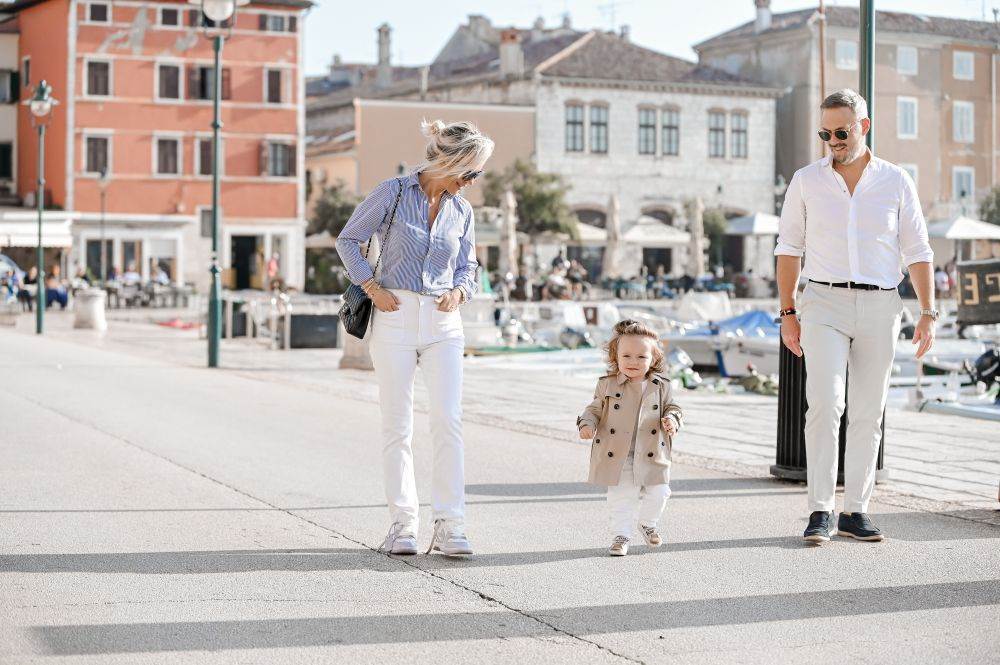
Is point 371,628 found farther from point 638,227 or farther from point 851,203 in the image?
point 638,227

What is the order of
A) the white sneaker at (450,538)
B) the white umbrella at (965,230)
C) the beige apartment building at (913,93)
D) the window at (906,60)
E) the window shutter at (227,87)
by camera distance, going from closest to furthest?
1. the white sneaker at (450,538)
2. the white umbrella at (965,230)
3. the window shutter at (227,87)
4. the beige apartment building at (913,93)
5. the window at (906,60)

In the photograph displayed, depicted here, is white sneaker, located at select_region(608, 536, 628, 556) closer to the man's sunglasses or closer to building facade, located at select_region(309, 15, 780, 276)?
the man's sunglasses

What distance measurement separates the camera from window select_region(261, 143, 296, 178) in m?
61.2

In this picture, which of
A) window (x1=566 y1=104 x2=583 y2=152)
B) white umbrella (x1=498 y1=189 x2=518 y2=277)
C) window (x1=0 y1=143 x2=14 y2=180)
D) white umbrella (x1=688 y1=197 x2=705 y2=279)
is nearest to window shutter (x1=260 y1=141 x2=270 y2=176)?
window (x1=0 y1=143 x2=14 y2=180)

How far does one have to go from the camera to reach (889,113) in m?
71.8

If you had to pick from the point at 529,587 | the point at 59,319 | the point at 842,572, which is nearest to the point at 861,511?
the point at 842,572

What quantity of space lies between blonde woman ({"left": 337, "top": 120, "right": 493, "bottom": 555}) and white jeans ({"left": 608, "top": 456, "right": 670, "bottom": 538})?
68cm

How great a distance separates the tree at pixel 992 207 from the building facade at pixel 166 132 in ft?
99.6

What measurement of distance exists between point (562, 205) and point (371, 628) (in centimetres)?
5646

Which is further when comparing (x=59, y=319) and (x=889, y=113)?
(x=889, y=113)

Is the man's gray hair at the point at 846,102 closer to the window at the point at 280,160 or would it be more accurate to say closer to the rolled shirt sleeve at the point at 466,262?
the rolled shirt sleeve at the point at 466,262

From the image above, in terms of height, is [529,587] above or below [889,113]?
below

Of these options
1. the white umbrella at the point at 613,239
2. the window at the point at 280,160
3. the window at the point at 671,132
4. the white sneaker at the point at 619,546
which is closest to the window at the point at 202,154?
the window at the point at 280,160

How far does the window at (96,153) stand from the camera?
58.8 m
